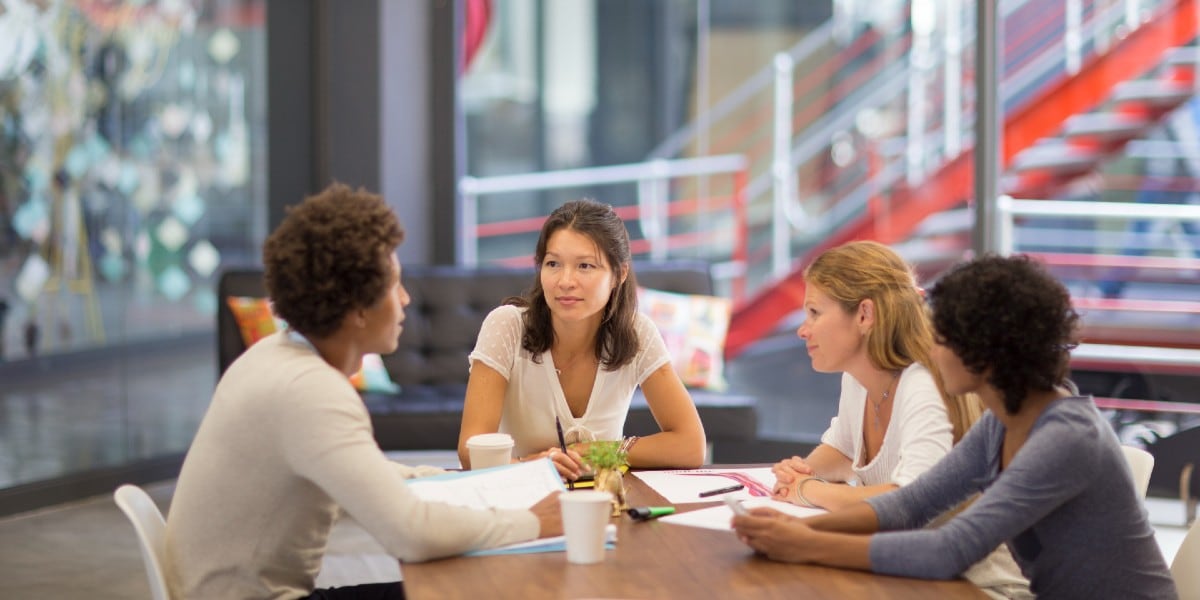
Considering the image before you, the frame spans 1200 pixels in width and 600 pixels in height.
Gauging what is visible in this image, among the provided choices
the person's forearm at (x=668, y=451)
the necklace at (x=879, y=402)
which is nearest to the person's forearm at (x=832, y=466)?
the necklace at (x=879, y=402)

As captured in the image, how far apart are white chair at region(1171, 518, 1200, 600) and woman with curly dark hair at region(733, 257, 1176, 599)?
0.21 metres

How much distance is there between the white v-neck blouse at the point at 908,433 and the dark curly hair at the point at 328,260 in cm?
94

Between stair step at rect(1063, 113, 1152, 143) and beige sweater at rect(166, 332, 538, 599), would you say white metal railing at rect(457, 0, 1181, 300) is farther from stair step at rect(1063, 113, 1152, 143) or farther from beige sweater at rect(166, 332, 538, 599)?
beige sweater at rect(166, 332, 538, 599)

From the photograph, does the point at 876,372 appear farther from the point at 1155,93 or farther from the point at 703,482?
the point at 1155,93

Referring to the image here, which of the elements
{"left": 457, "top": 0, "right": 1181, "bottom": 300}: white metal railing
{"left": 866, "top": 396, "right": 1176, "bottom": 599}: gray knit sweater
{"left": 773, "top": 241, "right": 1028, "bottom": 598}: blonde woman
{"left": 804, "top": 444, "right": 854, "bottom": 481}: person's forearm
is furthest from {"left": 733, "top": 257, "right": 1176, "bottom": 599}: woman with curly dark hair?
{"left": 457, "top": 0, "right": 1181, "bottom": 300}: white metal railing

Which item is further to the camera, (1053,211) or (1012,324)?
(1053,211)

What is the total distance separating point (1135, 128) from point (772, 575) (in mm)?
4204

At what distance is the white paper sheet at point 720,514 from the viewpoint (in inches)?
83.5

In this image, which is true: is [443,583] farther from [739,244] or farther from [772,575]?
[739,244]

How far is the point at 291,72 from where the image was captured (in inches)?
233

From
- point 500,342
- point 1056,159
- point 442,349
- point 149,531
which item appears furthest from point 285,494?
point 1056,159

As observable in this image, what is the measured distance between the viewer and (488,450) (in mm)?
2283

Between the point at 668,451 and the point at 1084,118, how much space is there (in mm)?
3645

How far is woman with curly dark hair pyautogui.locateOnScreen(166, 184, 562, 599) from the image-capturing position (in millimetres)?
1833
